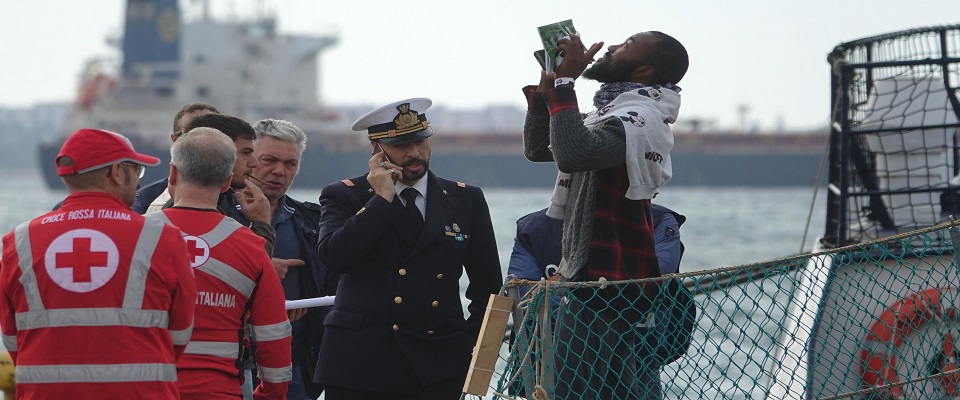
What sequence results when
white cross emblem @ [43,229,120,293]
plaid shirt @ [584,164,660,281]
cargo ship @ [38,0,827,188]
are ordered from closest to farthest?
white cross emblem @ [43,229,120,293] < plaid shirt @ [584,164,660,281] < cargo ship @ [38,0,827,188]

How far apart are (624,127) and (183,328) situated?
1072 mm

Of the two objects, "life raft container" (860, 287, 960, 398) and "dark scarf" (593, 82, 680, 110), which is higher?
"dark scarf" (593, 82, 680, 110)

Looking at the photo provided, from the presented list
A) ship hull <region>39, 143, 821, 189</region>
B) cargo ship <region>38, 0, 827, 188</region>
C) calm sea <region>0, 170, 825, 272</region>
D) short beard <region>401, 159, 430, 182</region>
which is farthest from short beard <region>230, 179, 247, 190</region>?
ship hull <region>39, 143, 821, 189</region>

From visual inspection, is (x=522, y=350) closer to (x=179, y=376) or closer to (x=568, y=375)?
(x=568, y=375)

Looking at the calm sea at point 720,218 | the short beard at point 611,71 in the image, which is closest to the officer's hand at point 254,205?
the short beard at point 611,71

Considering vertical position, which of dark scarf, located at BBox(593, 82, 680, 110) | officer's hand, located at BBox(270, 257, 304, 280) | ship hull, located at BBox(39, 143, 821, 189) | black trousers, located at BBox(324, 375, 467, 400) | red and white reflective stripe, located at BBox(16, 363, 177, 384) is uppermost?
dark scarf, located at BBox(593, 82, 680, 110)

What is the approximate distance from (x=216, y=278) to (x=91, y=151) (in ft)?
1.32

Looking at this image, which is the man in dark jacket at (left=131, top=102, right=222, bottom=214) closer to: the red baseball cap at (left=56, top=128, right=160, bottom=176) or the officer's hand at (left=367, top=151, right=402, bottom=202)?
the officer's hand at (left=367, top=151, right=402, bottom=202)

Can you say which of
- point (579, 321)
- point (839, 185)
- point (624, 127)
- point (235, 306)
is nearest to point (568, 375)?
point (579, 321)

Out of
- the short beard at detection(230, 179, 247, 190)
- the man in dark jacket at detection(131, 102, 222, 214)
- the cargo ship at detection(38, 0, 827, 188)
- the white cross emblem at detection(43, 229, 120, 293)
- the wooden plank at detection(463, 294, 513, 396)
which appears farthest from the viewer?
the cargo ship at detection(38, 0, 827, 188)

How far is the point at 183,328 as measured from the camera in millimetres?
2547

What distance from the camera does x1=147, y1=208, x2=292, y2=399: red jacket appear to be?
106 inches

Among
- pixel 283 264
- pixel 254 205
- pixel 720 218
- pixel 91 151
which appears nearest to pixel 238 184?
pixel 254 205

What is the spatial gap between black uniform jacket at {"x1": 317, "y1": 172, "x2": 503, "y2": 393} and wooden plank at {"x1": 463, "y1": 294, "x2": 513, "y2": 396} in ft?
1.68
